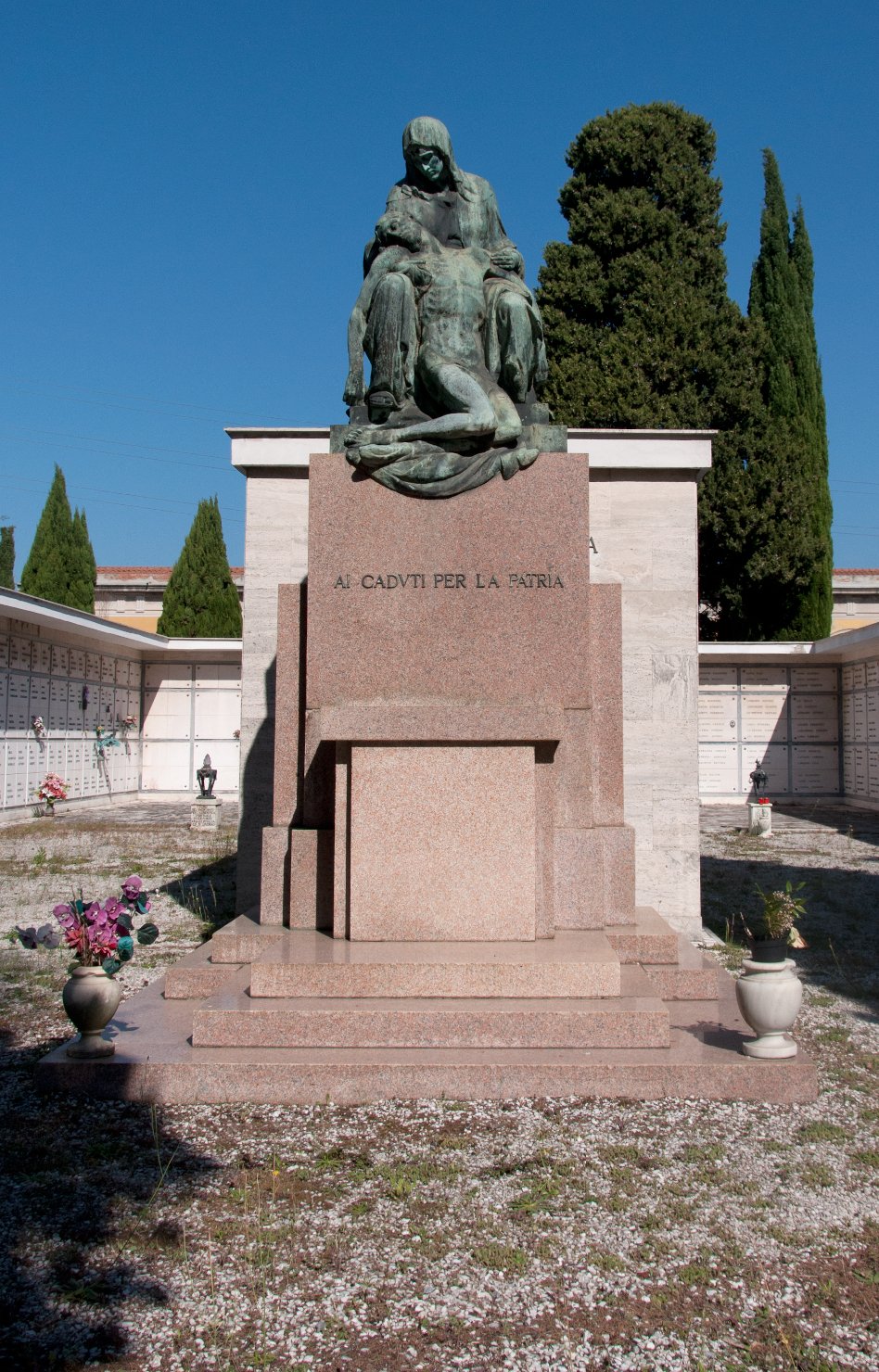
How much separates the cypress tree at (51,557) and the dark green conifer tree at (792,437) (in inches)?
682

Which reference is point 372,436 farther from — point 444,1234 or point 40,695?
point 40,695

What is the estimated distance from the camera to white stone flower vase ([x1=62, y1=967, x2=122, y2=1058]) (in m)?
3.64

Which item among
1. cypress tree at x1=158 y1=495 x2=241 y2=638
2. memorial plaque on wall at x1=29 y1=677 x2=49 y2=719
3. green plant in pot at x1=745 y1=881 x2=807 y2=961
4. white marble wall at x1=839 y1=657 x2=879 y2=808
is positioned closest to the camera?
green plant in pot at x1=745 y1=881 x2=807 y2=961

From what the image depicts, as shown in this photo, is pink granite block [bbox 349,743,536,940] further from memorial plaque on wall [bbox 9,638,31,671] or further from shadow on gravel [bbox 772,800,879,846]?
memorial plaque on wall [bbox 9,638,31,671]

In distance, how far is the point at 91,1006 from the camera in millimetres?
3641

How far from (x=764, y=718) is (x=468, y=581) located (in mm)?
14584

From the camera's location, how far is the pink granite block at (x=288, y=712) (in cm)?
475

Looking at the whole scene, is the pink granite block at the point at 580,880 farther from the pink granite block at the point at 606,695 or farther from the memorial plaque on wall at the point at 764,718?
the memorial plaque on wall at the point at 764,718

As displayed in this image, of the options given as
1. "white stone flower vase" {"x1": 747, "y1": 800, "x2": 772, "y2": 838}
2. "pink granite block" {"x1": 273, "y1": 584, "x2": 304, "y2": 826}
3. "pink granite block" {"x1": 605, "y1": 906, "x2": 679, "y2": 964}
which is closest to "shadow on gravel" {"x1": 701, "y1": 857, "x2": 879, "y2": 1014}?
"pink granite block" {"x1": 605, "y1": 906, "x2": 679, "y2": 964}

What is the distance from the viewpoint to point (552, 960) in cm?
382

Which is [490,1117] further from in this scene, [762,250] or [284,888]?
[762,250]

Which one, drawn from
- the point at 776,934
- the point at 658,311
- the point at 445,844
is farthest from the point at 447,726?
the point at 658,311

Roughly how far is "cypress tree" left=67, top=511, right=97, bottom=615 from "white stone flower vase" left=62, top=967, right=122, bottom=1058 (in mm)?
24800

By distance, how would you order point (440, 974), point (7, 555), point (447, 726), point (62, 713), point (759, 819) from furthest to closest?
point (7, 555) < point (62, 713) < point (759, 819) < point (447, 726) < point (440, 974)
